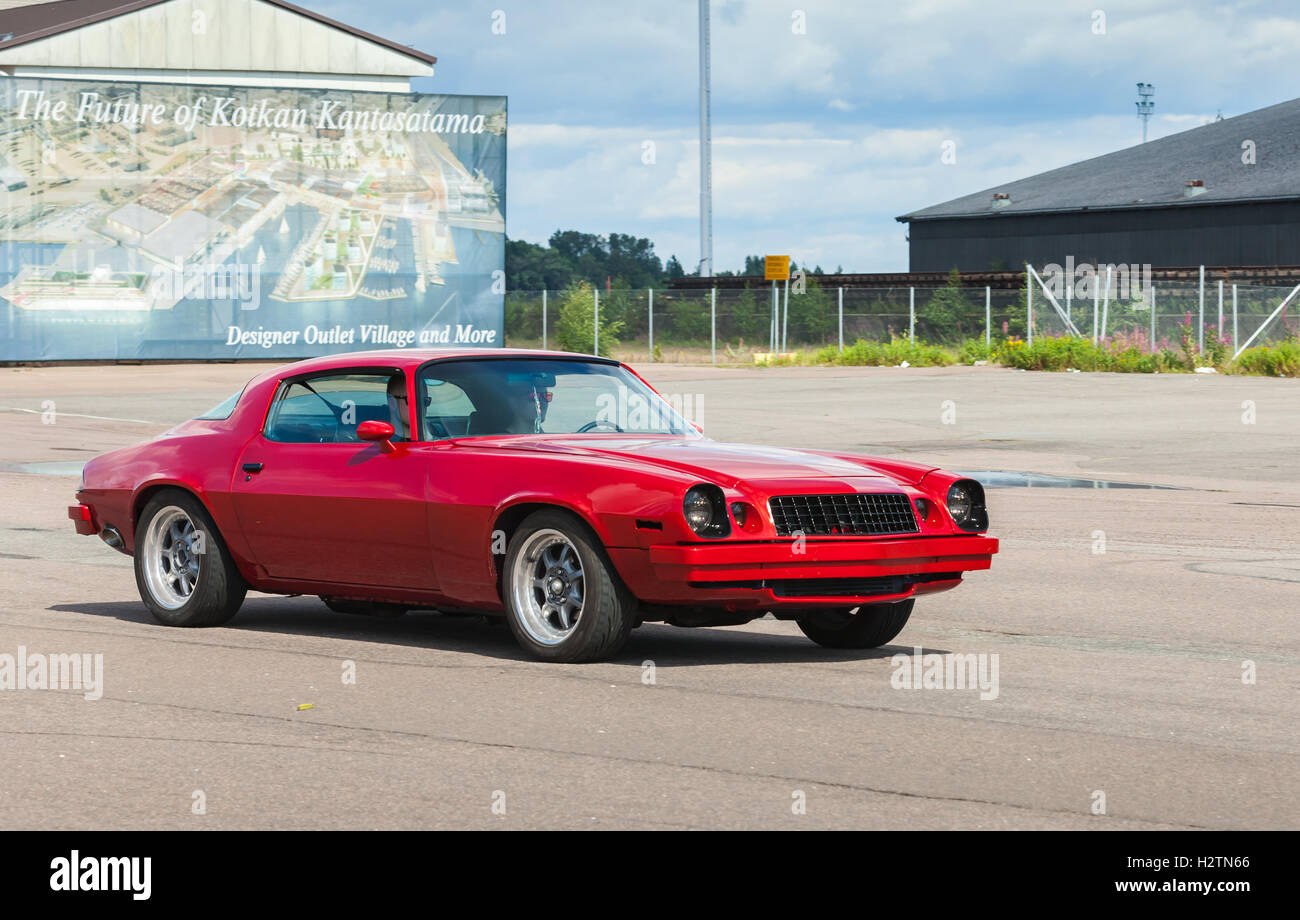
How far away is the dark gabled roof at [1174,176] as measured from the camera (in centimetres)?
7219

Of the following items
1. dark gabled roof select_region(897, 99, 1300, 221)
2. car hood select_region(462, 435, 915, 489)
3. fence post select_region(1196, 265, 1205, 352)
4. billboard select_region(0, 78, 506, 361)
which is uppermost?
dark gabled roof select_region(897, 99, 1300, 221)

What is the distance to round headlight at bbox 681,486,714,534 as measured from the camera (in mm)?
8078

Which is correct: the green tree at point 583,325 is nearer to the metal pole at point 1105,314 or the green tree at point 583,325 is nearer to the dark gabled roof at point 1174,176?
the metal pole at point 1105,314

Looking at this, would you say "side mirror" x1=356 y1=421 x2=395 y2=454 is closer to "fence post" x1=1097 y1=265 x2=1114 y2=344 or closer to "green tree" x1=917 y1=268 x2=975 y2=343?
"fence post" x1=1097 y1=265 x2=1114 y2=344

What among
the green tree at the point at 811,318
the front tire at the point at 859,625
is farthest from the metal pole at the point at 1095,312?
the front tire at the point at 859,625

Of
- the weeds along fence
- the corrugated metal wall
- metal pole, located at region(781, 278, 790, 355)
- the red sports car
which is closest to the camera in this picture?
the red sports car

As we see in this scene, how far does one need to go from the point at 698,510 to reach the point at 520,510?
3.02 feet

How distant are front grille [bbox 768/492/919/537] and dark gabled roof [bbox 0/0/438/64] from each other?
183ft

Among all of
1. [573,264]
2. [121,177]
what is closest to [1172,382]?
[121,177]

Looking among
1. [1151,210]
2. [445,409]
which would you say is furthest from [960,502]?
[1151,210]

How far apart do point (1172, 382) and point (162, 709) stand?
33.8 meters

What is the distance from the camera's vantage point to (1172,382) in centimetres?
3894

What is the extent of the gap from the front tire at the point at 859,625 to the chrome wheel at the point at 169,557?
10.5 feet

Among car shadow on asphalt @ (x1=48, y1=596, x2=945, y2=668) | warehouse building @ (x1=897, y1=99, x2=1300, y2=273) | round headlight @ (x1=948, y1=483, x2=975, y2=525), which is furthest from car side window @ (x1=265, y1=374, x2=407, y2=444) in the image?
warehouse building @ (x1=897, y1=99, x2=1300, y2=273)
